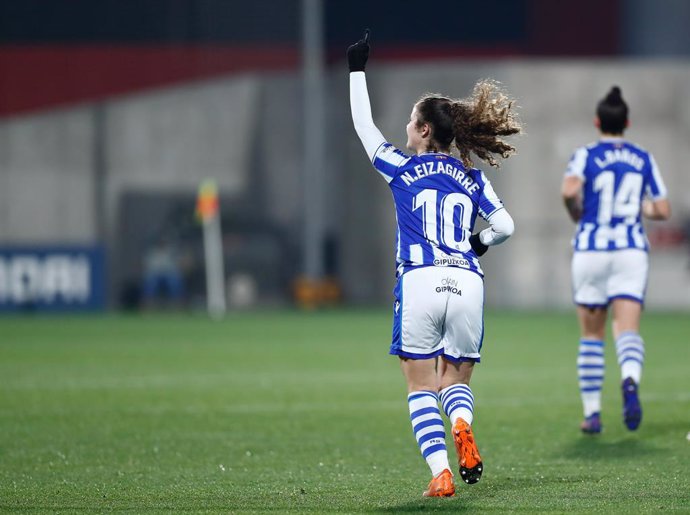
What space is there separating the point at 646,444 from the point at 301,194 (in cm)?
2241

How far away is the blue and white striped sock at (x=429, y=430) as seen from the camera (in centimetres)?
638

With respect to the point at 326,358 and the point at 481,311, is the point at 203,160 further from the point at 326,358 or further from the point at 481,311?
the point at 481,311

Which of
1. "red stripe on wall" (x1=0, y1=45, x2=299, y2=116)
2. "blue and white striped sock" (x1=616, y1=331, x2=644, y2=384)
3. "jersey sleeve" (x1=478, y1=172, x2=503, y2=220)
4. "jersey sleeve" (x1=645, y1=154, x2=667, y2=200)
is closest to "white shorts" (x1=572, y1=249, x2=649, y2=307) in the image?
"blue and white striped sock" (x1=616, y1=331, x2=644, y2=384)

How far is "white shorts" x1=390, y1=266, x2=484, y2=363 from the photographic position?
6.46 meters

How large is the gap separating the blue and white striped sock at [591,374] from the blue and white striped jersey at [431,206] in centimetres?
281

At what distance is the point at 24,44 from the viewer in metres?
29.6

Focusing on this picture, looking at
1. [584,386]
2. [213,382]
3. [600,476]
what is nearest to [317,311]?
[213,382]

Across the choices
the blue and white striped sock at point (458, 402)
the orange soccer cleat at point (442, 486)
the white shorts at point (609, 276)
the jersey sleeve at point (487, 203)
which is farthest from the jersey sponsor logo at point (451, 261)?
the white shorts at point (609, 276)

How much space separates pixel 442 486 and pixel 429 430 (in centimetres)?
28

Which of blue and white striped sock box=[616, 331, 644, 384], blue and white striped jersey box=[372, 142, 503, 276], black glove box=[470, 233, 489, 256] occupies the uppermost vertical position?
blue and white striped jersey box=[372, 142, 503, 276]

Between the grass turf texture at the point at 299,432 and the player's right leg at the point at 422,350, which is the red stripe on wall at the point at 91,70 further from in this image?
the player's right leg at the point at 422,350

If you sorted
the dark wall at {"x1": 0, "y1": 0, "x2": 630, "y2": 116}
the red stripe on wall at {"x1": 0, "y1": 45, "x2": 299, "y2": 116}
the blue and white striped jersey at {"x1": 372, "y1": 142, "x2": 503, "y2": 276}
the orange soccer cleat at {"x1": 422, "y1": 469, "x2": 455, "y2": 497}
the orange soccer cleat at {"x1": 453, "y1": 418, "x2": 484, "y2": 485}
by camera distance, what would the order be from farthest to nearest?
the dark wall at {"x1": 0, "y1": 0, "x2": 630, "y2": 116}, the red stripe on wall at {"x1": 0, "y1": 45, "x2": 299, "y2": 116}, the blue and white striped jersey at {"x1": 372, "y1": 142, "x2": 503, "y2": 276}, the orange soccer cleat at {"x1": 422, "y1": 469, "x2": 455, "y2": 497}, the orange soccer cleat at {"x1": 453, "y1": 418, "x2": 484, "y2": 485}

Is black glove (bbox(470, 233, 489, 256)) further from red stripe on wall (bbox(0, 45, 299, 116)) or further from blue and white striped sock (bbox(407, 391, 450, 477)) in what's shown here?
red stripe on wall (bbox(0, 45, 299, 116))

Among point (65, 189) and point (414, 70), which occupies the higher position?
point (414, 70)
